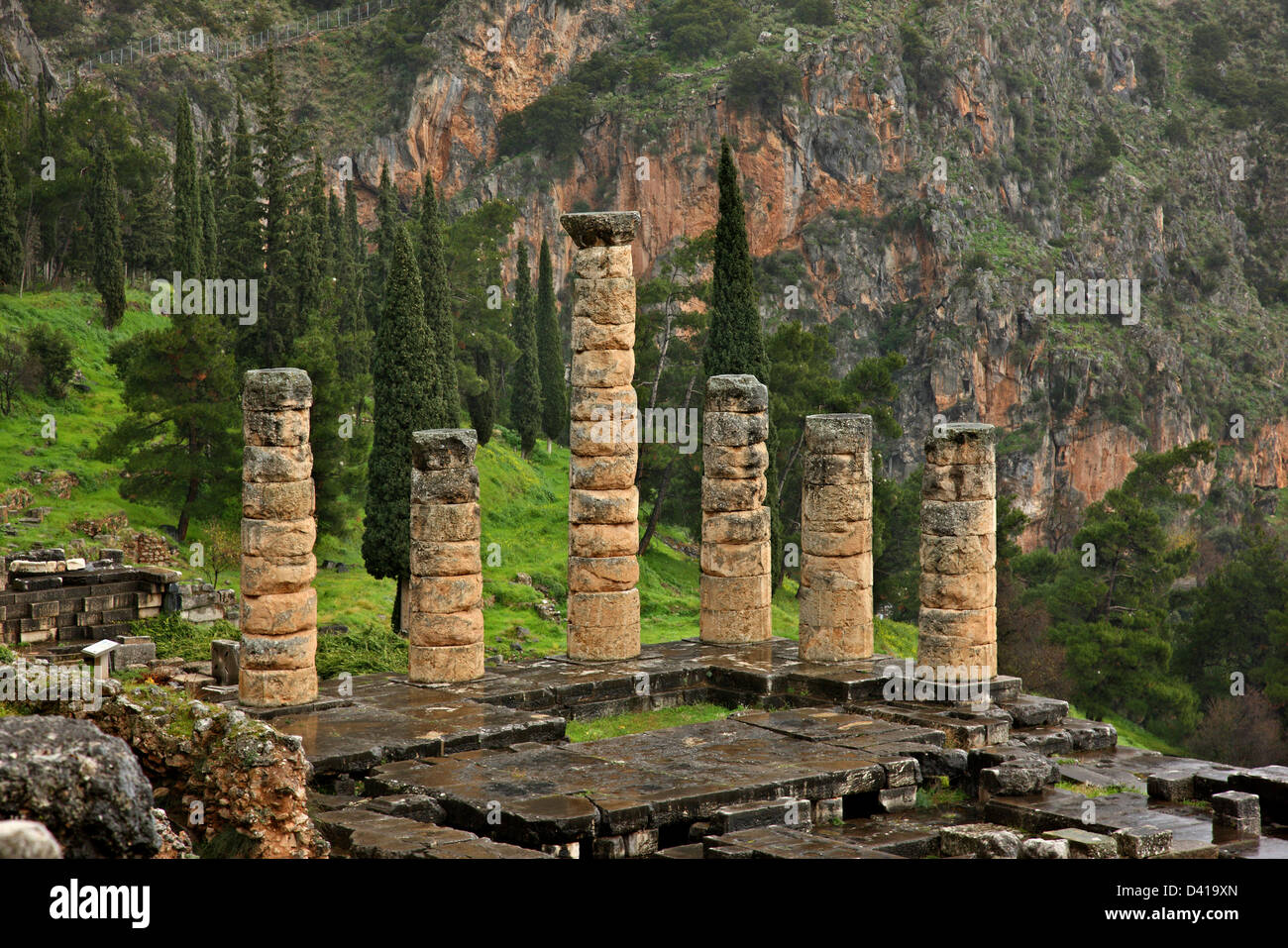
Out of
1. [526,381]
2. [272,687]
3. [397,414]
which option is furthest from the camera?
[526,381]

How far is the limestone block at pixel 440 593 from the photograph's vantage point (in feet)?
62.4

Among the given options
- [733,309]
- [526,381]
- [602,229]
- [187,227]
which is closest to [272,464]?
[602,229]

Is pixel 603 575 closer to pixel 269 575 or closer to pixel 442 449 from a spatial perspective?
pixel 442 449

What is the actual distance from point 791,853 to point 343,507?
68.3 feet

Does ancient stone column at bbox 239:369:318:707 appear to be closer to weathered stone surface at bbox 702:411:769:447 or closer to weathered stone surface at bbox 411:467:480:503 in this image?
weathered stone surface at bbox 411:467:480:503

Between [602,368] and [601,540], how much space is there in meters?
2.33

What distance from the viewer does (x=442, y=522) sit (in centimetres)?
1903

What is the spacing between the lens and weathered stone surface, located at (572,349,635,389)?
2055 centimetres

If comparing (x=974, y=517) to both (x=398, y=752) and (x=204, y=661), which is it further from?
(x=204, y=661)

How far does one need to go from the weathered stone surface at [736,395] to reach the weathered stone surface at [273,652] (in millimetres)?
6761

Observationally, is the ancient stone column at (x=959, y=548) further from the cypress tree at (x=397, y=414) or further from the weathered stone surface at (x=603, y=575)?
the cypress tree at (x=397, y=414)

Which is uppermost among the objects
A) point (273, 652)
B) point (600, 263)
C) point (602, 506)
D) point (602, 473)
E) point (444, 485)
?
point (600, 263)

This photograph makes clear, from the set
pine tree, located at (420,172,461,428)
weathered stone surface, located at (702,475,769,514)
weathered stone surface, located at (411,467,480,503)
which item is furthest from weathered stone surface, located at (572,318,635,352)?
pine tree, located at (420,172,461,428)

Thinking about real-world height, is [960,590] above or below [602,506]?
below
